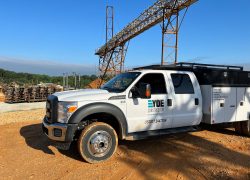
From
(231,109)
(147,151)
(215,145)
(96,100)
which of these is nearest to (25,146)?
(96,100)

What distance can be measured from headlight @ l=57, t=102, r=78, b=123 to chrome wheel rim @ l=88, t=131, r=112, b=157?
0.66 metres

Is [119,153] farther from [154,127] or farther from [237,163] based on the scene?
[237,163]

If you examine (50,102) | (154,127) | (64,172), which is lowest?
(64,172)

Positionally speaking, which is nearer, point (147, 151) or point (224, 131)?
point (147, 151)

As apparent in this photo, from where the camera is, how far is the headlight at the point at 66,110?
5137mm

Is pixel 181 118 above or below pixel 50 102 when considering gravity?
below

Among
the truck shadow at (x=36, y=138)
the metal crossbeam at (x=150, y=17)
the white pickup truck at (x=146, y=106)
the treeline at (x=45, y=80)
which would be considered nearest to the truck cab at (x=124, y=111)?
the white pickup truck at (x=146, y=106)

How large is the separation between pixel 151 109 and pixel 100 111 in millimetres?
1273

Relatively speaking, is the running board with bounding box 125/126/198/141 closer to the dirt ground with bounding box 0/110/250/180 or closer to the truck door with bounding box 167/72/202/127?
the truck door with bounding box 167/72/202/127

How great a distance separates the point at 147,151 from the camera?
6.14 metres

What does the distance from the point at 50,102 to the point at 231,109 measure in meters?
4.81

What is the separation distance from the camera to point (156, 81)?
245 inches

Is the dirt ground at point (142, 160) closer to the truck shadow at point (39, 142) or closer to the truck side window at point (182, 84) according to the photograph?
the truck shadow at point (39, 142)

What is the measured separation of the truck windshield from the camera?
233 inches
